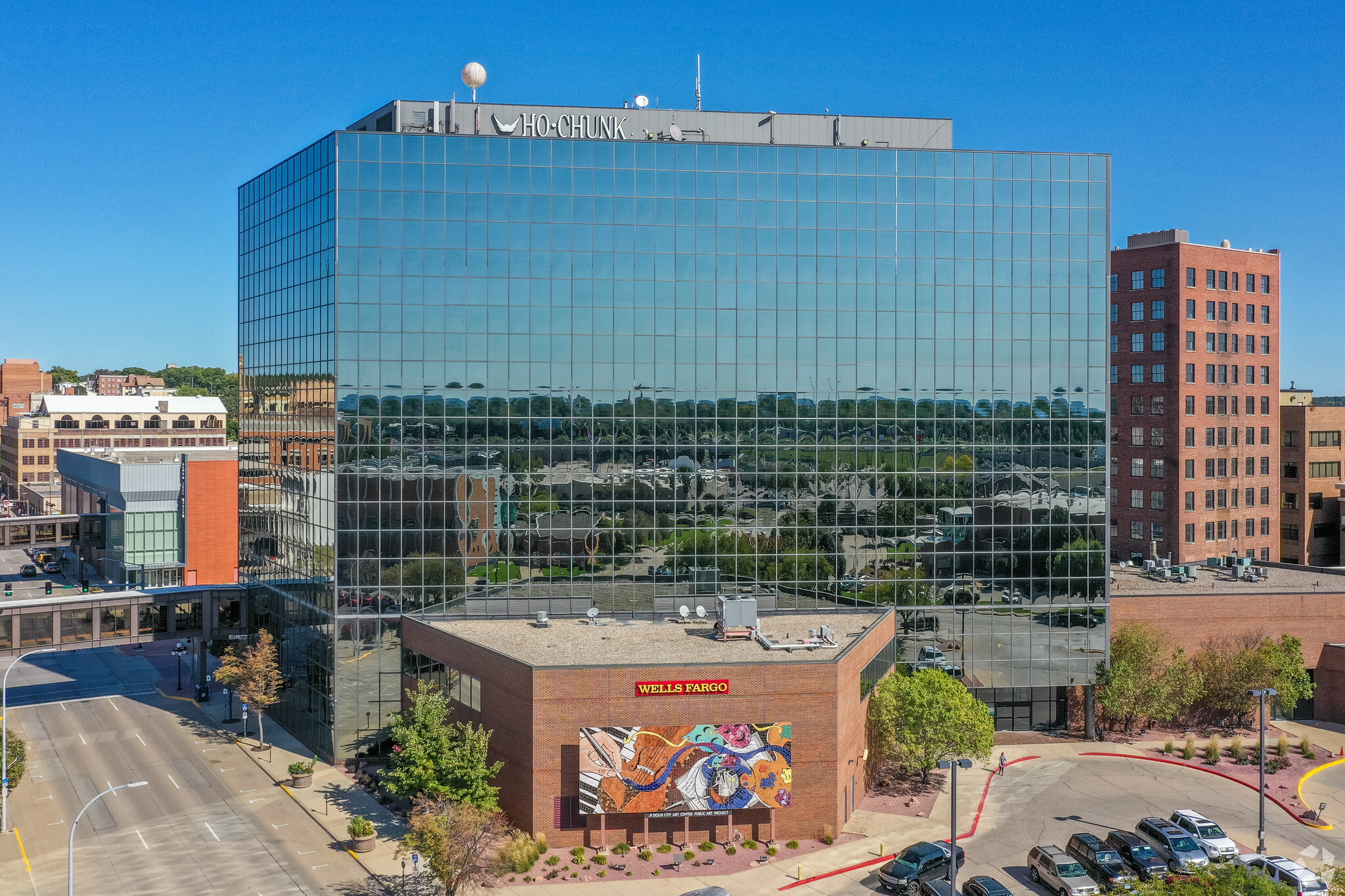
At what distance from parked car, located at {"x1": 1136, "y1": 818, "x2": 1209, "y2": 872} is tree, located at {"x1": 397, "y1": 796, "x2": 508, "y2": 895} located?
1141 inches

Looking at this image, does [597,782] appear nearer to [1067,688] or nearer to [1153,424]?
[1067,688]

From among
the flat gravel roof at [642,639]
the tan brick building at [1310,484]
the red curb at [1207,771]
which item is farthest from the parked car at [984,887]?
the tan brick building at [1310,484]

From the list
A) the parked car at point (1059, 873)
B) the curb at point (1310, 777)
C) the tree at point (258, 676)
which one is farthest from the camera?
the tree at point (258, 676)

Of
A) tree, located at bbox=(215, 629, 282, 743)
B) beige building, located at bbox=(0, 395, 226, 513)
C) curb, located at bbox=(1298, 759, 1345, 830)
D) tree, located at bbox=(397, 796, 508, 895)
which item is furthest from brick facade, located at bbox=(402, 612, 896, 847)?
beige building, located at bbox=(0, 395, 226, 513)

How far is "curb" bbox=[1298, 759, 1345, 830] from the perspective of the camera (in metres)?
48.0

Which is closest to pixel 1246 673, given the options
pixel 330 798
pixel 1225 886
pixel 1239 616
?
pixel 1239 616

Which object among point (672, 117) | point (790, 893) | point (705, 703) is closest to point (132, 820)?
point (705, 703)

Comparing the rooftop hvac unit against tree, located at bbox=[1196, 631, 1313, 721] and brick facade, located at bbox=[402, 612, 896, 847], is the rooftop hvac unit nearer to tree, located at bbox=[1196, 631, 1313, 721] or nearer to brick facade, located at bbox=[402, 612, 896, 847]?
brick facade, located at bbox=[402, 612, 896, 847]

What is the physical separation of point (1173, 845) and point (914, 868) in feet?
39.7

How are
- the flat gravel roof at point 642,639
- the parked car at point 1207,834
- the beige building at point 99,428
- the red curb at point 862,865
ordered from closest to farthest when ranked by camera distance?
the red curb at point 862,865, the parked car at point 1207,834, the flat gravel roof at point 642,639, the beige building at point 99,428

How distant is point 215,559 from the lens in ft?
318

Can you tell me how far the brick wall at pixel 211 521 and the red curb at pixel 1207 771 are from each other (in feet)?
257

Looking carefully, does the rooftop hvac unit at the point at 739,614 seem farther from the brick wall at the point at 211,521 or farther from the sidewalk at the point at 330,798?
the brick wall at the point at 211,521

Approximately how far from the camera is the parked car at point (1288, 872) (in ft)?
127
